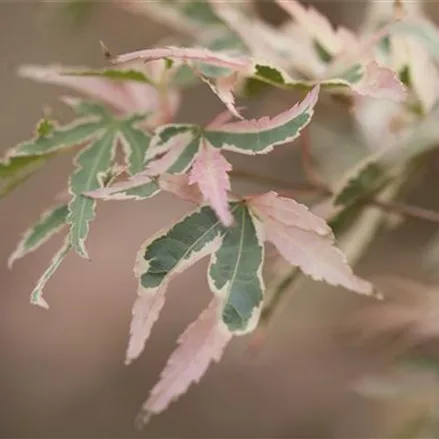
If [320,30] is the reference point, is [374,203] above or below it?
below

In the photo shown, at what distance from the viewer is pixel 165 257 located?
0.54 m

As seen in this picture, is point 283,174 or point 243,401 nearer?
point 243,401

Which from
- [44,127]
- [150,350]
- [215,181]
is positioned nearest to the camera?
[215,181]

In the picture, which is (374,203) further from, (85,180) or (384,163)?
(85,180)

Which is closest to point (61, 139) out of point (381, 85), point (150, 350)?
point (381, 85)

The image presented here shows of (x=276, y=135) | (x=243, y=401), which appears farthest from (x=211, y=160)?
(x=243, y=401)

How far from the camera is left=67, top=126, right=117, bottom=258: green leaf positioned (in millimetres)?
529

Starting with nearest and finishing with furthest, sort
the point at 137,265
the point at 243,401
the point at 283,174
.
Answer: the point at 137,265, the point at 243,401, the point at 283,174

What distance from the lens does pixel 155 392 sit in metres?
0.57

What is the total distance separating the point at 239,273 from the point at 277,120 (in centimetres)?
10

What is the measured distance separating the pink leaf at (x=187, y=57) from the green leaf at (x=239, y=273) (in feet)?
0.34

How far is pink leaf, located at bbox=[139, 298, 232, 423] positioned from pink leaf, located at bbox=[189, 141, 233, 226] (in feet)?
0.25

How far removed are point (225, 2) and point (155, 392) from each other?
1.42ft

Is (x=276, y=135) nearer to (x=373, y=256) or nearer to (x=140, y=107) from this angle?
(x=140, y=107)
